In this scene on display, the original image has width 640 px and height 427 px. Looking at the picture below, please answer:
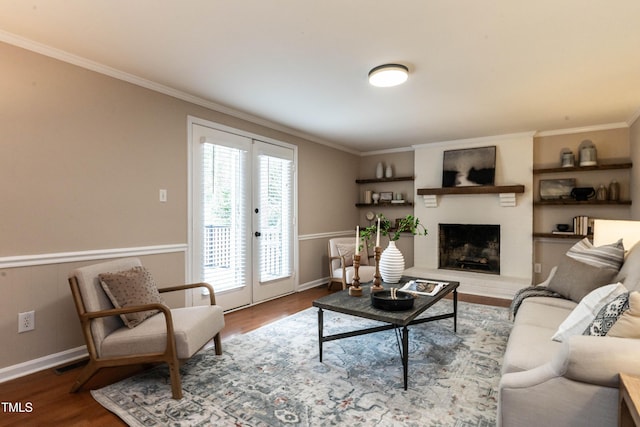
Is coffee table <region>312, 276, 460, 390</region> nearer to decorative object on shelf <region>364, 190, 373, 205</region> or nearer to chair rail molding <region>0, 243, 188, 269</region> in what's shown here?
chair rail molding <region>0, 243, 188, 269</region>

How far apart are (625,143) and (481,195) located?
1.82 meters

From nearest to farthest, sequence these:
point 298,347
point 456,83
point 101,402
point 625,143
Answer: point 101,402
point 298,347
point 456,83
point 625,143

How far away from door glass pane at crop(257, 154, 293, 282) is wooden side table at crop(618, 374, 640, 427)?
3464mm

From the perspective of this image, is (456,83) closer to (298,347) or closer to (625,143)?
(298,347)

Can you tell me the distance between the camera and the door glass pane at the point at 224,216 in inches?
137

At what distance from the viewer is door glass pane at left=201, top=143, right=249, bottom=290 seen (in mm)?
3469

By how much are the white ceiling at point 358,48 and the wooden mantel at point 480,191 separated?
49.9 inches

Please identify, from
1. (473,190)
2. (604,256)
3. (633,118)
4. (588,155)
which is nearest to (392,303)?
(604,256)

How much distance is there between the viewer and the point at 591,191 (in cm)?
433

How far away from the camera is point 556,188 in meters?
4.61

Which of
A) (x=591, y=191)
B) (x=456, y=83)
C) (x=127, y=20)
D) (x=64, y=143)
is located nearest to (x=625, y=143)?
(x=591, y=191)

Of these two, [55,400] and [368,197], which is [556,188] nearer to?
[368,197]

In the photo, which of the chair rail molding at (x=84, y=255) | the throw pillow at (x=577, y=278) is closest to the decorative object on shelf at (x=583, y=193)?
the throw pillow at (x=577, y=278)

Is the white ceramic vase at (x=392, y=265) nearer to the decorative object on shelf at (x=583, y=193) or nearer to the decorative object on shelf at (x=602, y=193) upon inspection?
the decorative object on shelf at (x=583, y=193)
